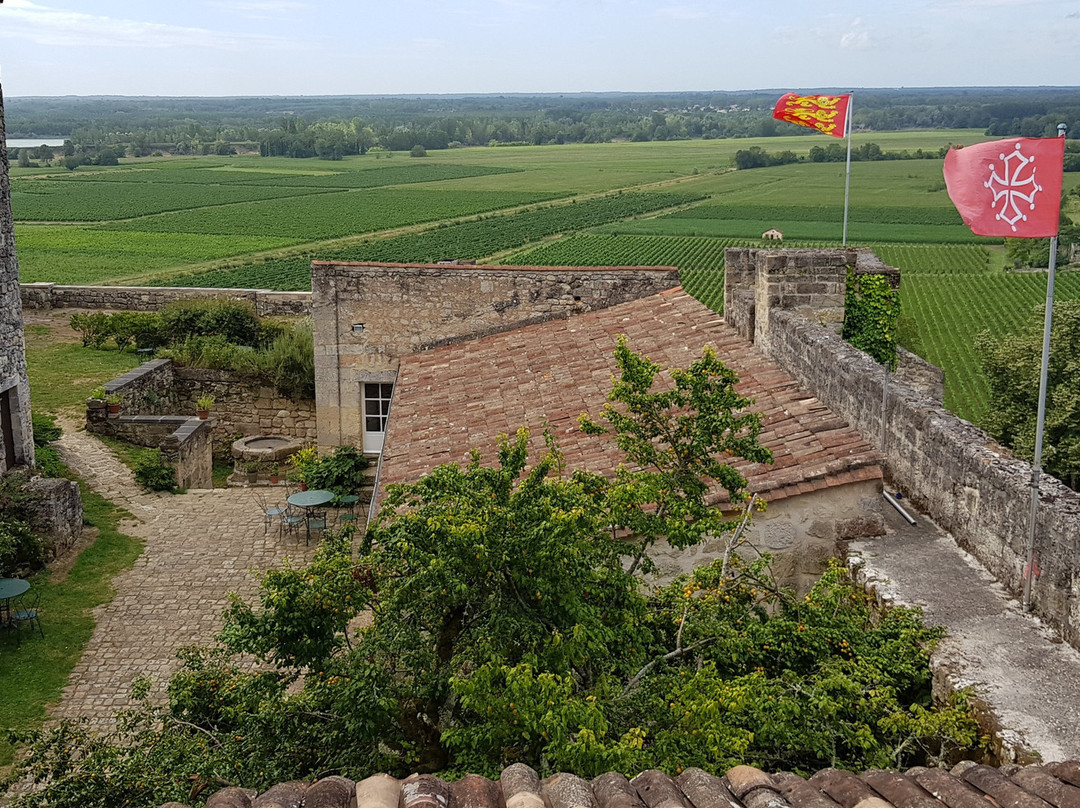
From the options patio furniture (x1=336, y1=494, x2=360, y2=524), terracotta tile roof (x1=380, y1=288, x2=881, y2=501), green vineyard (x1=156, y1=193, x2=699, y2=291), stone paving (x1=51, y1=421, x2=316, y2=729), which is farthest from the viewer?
green vineyard (x1=156, y1=193, x2=699, y2=291)

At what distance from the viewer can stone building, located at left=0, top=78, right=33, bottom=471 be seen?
1534cm

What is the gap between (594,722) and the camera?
523 cm

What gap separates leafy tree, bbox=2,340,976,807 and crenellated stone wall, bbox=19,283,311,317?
2349 centimetres

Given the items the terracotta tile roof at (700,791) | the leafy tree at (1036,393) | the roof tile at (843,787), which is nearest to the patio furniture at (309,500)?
the terracotta tile roof at (700,791)

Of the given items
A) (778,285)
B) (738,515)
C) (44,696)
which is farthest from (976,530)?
(44,696)

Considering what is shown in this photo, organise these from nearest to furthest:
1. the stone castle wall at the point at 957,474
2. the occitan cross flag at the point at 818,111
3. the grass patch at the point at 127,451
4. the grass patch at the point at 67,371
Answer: the stone castle wall at the point at 957,474 < the occitan cross flag at the point at 818,111 < the grass patch at the point at 127,451 < the grass patch at the point at 67,371

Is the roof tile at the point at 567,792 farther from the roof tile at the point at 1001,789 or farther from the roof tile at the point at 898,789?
the roof tile at the point at 1001,789

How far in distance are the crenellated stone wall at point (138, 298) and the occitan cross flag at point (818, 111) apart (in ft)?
59.7

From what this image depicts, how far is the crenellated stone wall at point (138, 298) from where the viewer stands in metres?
29.6

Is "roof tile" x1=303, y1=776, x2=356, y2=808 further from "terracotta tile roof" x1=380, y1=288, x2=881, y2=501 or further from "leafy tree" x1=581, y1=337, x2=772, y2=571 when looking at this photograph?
"terracotta tile roof" x1=380, y1=288, x2=881, y2=501

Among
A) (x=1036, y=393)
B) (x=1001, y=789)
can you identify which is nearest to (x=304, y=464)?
(x=1001, y=789)

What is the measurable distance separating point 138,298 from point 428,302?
17.0 meters

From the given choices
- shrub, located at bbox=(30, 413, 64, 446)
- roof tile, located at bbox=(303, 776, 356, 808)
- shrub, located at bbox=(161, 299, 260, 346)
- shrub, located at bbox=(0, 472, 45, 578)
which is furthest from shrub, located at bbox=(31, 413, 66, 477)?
roof tile, located at bbox=(303, 776, 356, 808)

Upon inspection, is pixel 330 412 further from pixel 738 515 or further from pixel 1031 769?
pixel 1031 769
